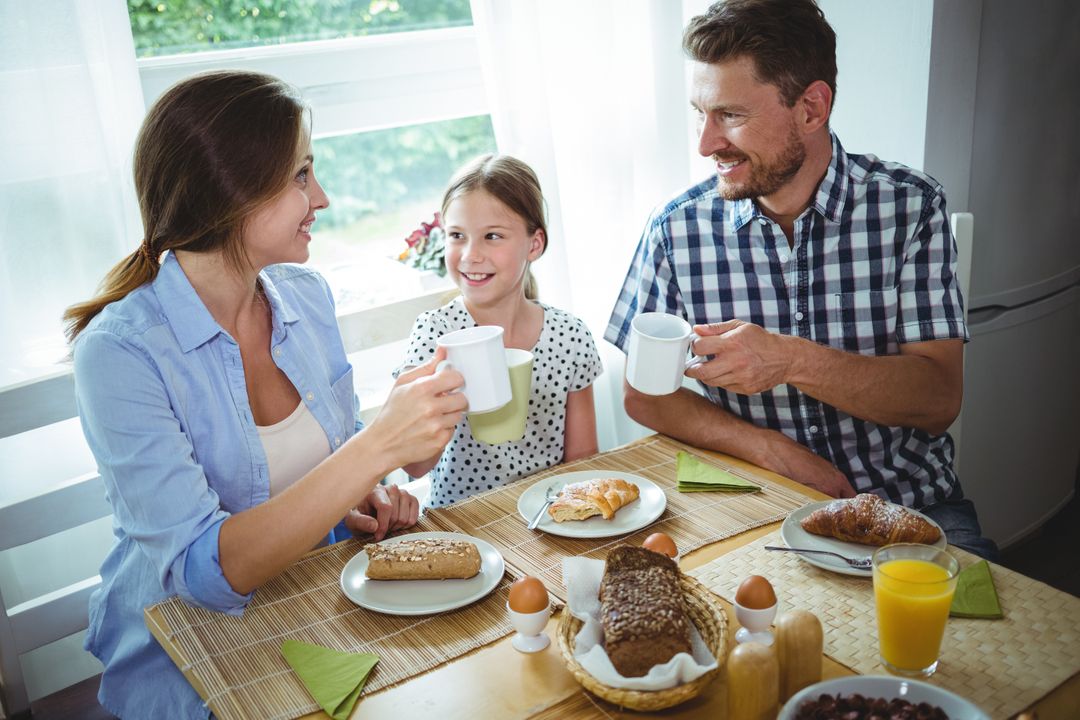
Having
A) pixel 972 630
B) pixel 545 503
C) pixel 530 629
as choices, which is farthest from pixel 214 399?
pixel 972 630

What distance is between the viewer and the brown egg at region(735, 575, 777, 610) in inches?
38.8

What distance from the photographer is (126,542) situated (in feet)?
4.73

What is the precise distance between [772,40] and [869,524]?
0.95 metres

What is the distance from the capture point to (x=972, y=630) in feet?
3.31

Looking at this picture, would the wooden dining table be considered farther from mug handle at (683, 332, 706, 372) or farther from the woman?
mug handle at (683, 332, 706, 372)

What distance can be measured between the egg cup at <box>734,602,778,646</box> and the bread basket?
1.4 inches

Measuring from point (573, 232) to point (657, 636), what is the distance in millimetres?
1643

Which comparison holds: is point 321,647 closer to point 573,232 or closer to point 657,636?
point 657,636

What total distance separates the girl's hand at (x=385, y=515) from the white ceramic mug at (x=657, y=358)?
0.41 metres

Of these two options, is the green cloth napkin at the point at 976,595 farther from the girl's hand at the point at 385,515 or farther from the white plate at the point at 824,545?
the girl's hand at the point at 385,515

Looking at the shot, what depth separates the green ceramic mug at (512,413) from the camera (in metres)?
1.25

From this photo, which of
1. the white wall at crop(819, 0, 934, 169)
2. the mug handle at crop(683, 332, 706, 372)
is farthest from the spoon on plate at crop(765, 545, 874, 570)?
the white wall at crop(819, 0, 934, 169)

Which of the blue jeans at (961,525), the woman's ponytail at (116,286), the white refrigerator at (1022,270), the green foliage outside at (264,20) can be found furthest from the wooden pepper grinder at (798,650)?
the green foliage outside at (264,20)

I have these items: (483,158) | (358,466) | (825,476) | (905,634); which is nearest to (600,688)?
(905,634)
